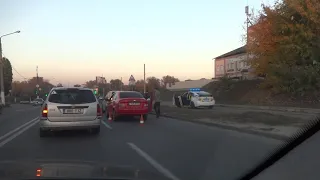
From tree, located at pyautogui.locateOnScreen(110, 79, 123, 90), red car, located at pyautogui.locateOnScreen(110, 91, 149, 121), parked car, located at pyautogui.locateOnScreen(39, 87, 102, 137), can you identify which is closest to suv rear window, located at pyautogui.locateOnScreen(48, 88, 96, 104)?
parked car, located at pyautogui.locateOnScreen(39, 87, 102, 137)

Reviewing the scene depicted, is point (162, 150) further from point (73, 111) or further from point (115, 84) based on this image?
point (115, 84)

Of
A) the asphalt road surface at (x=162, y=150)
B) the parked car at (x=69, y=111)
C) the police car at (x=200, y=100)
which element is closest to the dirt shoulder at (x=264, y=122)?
the asphalt road surface at (x=162, y=150)

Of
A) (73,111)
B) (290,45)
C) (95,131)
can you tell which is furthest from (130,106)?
(290,45)

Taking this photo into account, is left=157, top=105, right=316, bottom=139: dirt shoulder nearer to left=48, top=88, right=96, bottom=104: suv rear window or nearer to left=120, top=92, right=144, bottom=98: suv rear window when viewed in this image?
left=120, top=92, right=144, bottom=98: suv rear window

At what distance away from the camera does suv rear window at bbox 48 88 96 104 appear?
39.6 feet

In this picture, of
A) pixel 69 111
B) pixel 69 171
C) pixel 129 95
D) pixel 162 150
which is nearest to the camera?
pixel 69 171

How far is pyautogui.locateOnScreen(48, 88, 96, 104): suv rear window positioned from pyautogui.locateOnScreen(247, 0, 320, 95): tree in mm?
24175

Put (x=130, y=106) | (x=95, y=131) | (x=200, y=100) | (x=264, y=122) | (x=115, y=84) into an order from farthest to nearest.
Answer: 1. (x=115, y=84)
2. (x=200, y=100)
3. (x=130, y=106)
4. (x=264, y=122)
5. (x=95, y=131)

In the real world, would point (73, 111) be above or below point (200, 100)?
above

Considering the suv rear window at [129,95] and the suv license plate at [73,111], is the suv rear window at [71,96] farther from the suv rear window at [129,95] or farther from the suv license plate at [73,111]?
the suv rear window at [129,95]

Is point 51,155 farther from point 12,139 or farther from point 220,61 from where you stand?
point 220,61

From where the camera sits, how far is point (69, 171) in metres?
4.10

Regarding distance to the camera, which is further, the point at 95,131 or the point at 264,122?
the point at 264,122

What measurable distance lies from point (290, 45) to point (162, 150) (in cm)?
2683
